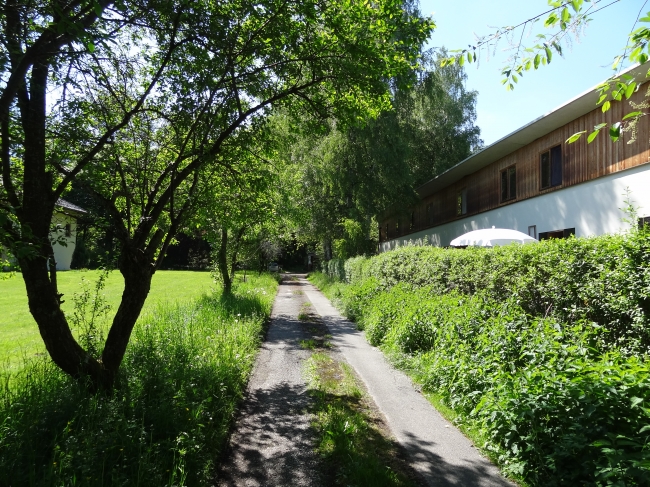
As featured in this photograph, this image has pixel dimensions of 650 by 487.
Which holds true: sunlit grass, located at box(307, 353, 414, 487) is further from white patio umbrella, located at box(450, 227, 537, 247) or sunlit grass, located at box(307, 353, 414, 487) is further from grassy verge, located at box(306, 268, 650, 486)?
white patio umbrella, located at box(450, 227, 537, 247)

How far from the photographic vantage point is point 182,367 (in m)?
5.77

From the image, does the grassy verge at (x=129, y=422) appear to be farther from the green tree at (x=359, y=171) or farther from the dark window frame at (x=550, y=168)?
the green tree at (x=359, y=171)

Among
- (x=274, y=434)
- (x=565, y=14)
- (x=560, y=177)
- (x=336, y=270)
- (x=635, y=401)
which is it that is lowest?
(x=274, y=434)

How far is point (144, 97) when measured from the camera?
17.0 feet

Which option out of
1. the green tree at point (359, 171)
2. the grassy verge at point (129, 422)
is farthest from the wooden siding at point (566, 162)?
the grassy verge at point (129, 422)

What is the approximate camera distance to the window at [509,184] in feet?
55.3

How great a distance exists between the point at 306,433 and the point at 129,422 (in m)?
2.01

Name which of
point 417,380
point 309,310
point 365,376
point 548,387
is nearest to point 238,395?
point 365,376

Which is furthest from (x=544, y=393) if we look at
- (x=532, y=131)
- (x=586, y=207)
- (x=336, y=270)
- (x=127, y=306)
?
(x=336, y=270)

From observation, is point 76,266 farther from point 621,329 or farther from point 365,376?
point 621,329

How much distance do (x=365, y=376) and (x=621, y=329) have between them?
4051mm

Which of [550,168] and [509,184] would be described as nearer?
[550,168]

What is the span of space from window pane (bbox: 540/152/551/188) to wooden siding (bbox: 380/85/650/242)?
151mm

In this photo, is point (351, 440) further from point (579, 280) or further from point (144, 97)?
point (144, 97)
